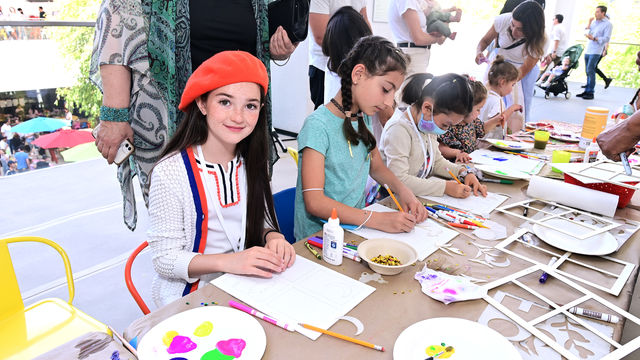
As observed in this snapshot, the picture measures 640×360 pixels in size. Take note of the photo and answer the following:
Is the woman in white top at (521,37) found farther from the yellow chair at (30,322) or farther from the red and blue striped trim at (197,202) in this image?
the yellow chair at (30,322)

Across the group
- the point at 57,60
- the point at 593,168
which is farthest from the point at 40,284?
the point at 593,168

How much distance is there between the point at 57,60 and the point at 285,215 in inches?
104

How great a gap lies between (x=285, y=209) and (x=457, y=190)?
0.62 m

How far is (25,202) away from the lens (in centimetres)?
279

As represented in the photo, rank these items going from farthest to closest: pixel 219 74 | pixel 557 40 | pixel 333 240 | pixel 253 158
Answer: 1. pixel 557 40
2. pixel 253 158
3. pixel 219 74
4. pixel 333 240

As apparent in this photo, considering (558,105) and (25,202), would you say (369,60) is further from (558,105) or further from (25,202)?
(558,105)

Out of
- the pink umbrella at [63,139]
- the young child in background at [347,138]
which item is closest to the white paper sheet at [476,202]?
the young child in background at [347,138]

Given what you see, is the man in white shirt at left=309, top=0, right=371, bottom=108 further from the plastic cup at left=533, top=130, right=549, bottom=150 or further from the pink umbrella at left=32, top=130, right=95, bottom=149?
the pink umbrella at left=32, top=130, right=95, bottom=149

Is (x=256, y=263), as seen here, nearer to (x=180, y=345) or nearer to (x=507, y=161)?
(x=180, y=345)

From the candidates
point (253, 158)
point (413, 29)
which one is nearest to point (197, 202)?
point (253, 158)

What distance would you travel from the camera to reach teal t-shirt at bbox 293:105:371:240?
137cm

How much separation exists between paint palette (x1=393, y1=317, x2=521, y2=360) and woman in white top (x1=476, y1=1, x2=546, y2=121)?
2685 millimetres

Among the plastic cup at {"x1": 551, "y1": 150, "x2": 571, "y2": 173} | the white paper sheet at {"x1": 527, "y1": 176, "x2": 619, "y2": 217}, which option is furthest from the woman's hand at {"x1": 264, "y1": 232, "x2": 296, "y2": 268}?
the plastic cup at {"x1": 551, "y1": 150, "x2": 571, "y2": 173}

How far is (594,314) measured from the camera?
808mm
